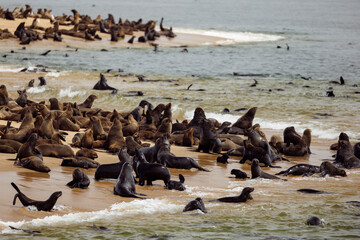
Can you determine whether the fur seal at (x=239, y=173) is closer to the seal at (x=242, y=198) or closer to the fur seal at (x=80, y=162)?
the seal at (x=242, y=198)

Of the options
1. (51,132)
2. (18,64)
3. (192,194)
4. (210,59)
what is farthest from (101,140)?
(210,59)

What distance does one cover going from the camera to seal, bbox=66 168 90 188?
8.81m

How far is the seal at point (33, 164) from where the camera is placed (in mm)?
9602

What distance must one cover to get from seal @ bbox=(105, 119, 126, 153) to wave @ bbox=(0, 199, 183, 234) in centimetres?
350

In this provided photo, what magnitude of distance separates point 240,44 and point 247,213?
37629 millimetres

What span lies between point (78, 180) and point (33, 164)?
1.15m

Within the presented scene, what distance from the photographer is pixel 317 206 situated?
8.59 metres

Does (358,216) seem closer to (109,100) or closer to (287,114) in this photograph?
(287,114)

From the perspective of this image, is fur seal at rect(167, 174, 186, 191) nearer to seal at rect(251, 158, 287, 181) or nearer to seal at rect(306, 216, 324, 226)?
seal at rect(251, 158, 287, 181)

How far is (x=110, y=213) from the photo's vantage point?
25.8 feet

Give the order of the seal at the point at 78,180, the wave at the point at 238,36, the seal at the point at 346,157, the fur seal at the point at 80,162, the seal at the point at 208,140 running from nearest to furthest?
1. the seal at the point at 78,180
2. the fur seal at the point at 80,162
3. the seal at the point at 346,157
4. the seal at the point at 208,140
5. the wave at the point at 238,36

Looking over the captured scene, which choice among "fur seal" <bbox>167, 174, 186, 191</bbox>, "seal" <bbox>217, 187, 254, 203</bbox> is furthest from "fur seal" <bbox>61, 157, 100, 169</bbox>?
"seal" <bbox>217, 187, 254, 203</bbox>

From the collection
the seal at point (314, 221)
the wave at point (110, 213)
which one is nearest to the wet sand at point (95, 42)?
the wave at point (110, 213)

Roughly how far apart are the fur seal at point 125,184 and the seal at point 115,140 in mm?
2821
